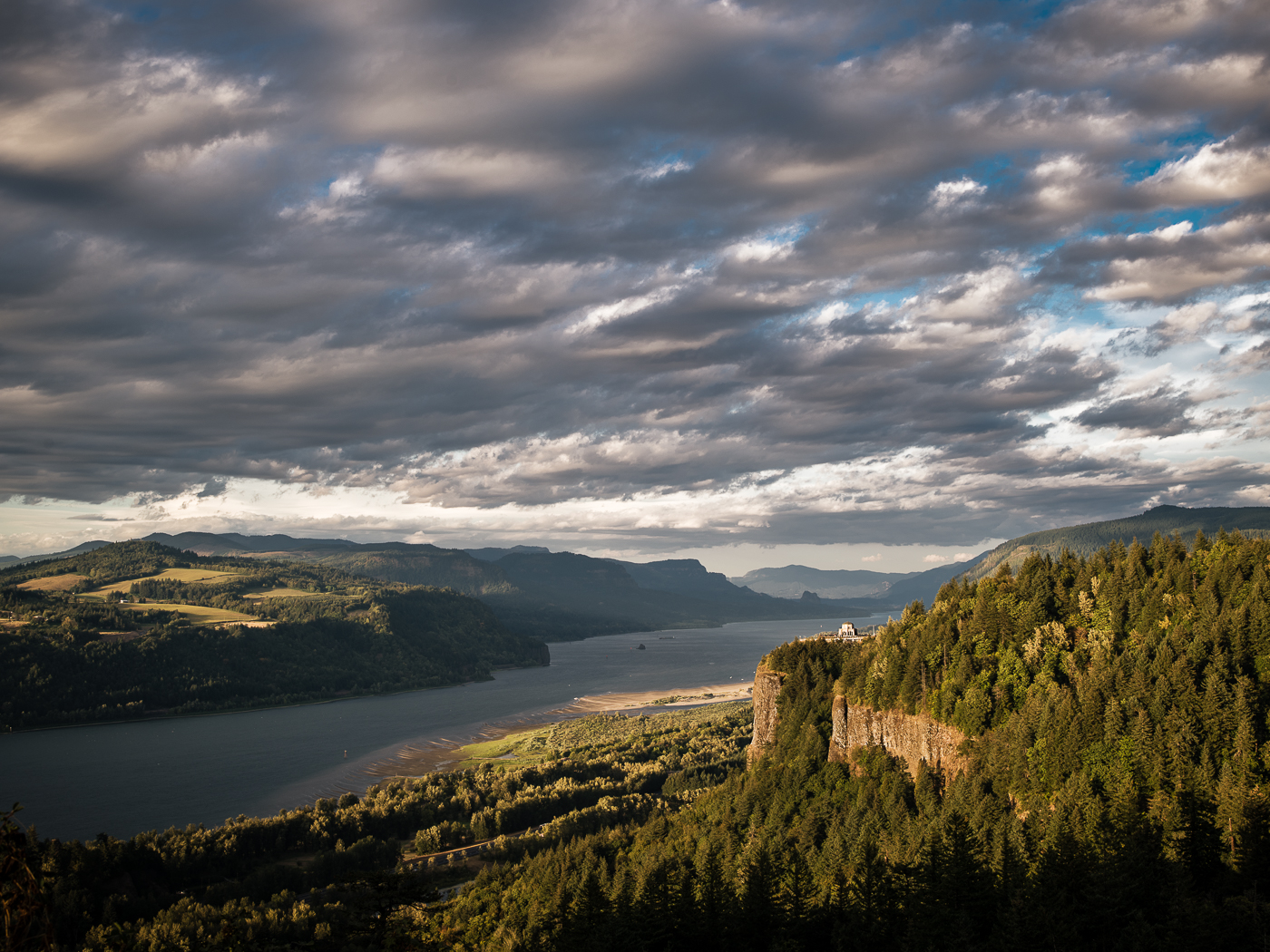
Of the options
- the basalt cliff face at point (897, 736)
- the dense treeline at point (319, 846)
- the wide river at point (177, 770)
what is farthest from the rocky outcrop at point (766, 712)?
the wide river at point (177, 770)

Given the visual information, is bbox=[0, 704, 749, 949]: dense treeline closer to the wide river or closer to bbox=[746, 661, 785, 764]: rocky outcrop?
bbox=[746, 661, 785, 764]: rocky outcrop

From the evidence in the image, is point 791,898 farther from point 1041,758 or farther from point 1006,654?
point 1006,654

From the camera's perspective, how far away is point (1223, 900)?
43.2 metres

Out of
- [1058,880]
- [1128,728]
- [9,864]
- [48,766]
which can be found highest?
[9,864]

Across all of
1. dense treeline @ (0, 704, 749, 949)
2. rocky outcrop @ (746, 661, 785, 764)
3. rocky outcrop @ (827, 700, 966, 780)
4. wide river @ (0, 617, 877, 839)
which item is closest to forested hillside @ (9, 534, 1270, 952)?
rocky outcrop @ (827, 700, 966, 780)

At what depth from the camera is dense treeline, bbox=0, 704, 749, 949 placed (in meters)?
69.9

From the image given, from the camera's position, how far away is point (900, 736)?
78.6m

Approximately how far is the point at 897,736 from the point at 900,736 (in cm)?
42

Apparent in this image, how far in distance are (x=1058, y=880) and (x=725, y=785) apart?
53454mm

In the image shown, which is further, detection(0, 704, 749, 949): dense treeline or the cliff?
the cliff

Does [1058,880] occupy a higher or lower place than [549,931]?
higher

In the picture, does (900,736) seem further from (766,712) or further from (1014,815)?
(766,712)

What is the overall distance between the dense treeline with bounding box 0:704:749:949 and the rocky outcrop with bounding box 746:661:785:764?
49.1ft

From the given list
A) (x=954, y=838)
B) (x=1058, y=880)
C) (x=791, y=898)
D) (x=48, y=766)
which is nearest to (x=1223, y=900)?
(x=1058, y=880)
